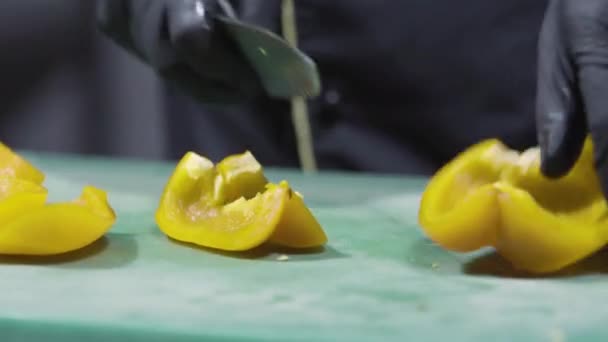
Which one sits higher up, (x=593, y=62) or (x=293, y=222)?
(x=593, y=62)

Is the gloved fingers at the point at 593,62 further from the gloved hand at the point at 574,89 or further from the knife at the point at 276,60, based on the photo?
the knife at the point at 276,60

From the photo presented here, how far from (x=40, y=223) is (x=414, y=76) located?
81 centimetres

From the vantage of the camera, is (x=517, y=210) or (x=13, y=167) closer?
(x=517, y=210)

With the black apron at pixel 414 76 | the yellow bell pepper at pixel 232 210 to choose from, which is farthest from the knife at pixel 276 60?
the black apron at pixel 414 76

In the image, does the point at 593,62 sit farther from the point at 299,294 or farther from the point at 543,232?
the point at 299,294

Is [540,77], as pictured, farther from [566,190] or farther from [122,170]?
[122,170]

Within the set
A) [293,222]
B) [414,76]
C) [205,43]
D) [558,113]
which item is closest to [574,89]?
[558,113]

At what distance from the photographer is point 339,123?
154 centimetres

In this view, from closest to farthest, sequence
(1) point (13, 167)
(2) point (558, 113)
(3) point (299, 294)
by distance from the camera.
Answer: (3) point (299, 294)
(2) point (558, 113)
(1) point (13, 167)

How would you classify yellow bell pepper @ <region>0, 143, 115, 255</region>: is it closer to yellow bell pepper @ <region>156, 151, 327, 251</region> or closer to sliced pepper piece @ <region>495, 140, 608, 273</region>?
yellow bell pepper @ <region>156, 151, 327, 251</region>

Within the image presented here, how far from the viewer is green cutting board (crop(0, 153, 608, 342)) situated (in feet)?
2.10

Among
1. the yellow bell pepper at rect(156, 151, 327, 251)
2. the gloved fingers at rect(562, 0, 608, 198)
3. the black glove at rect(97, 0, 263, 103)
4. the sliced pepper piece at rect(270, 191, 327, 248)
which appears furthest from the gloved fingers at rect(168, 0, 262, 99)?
the gloved fingers at rect(562, 0, 608, 198)

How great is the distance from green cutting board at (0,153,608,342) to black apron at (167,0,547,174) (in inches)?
20.9

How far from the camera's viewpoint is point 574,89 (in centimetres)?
84
